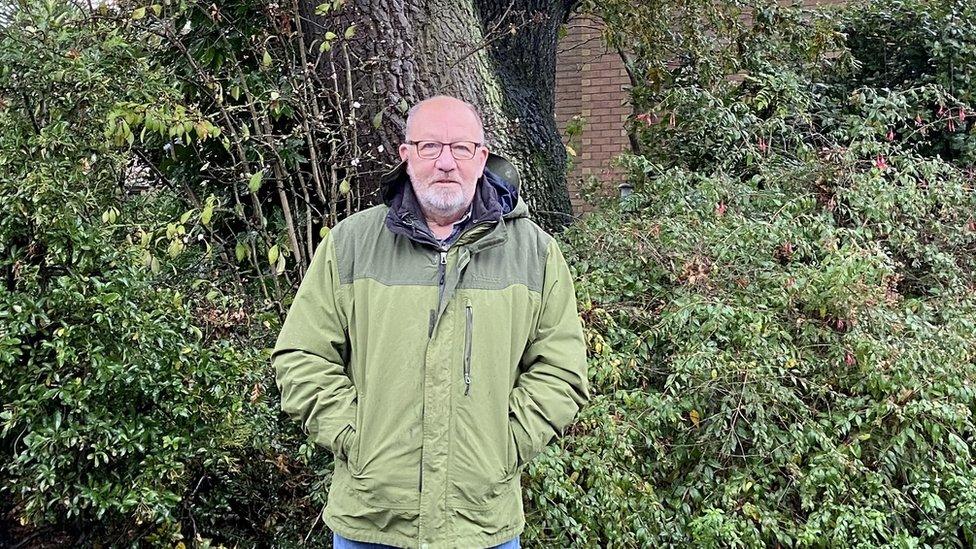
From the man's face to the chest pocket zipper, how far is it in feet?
1.07

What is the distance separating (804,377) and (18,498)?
3.66 m

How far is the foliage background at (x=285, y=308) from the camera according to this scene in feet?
11.5

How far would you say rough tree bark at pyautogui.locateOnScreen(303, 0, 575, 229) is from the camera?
15.6ft

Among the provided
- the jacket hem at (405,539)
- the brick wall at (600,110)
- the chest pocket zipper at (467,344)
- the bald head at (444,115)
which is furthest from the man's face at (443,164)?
the brick wall at (600,110)

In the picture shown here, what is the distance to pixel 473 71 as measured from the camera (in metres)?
5.19

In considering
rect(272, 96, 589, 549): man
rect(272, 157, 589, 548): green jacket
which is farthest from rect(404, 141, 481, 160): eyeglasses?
rect(272, 157, 589, 548): green jacket

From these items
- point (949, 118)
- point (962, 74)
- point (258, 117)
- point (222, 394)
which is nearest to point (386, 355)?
point (222, 394)

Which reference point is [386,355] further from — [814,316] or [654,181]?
[654,181]

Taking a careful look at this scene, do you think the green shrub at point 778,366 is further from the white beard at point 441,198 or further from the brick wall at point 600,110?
the brick wall at point 600,110

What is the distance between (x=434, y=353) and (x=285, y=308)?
2093 mm

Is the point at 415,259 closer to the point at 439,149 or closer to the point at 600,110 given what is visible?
the point at 439,149

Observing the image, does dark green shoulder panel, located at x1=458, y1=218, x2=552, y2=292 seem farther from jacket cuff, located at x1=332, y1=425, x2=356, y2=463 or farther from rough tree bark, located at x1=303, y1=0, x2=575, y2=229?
rough tree bark, located at x1=303, y1=0, x2=575, y2=229

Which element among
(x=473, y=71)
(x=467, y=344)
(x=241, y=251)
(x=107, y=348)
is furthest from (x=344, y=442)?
(x=473, y=71)

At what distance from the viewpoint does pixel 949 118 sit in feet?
22.8
